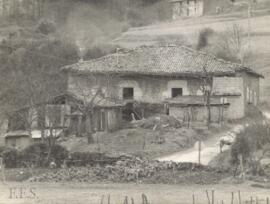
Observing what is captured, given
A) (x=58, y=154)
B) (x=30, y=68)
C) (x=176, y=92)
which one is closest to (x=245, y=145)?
(x=58, y=154)

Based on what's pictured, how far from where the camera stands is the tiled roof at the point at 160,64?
39.6 meters

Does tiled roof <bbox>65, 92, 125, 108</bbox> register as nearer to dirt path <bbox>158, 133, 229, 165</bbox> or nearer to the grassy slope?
dirt path <bbox>158, 133, 229, 165</bbox>

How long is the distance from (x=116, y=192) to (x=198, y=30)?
47.6 m

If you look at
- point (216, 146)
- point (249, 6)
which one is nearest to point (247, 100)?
point (216, 146)

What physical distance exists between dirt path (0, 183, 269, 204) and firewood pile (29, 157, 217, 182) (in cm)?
94

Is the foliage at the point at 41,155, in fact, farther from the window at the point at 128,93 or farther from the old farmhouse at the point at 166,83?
the window at the point at 128,93

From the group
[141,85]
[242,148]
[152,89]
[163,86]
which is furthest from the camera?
[141,85]

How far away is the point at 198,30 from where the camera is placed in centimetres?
6506

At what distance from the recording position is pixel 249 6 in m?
69.2

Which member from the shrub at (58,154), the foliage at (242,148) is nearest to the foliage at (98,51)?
the shrub at (58,154)

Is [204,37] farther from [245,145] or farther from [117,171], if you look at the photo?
[117,171]

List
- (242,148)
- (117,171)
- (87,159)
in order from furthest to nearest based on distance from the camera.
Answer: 1. (87,159)
2. (242,148)
3. (117,171)

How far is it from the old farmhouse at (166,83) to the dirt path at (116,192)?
16.4 metres

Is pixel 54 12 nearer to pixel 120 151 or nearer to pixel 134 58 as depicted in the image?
pixel 134 58
